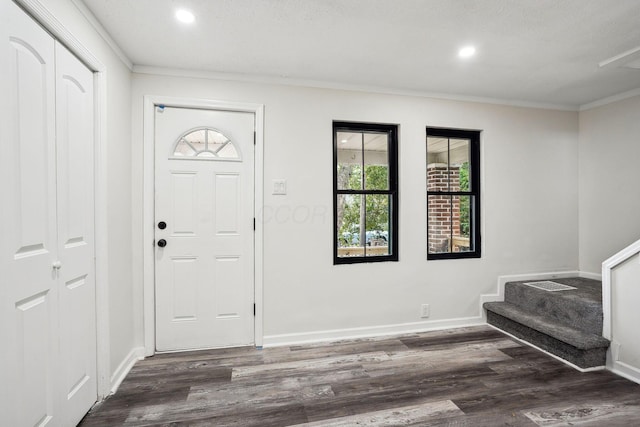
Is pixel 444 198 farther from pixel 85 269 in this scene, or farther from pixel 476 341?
pixel 85 269

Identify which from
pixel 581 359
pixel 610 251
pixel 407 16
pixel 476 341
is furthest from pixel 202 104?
pixel 610 251

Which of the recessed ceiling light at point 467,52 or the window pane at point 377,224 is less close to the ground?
the recessed ceiling light at point 467,52

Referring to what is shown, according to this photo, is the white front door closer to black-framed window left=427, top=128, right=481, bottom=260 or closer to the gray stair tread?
black-framed window left=427, top=128, right=481, bottom=260

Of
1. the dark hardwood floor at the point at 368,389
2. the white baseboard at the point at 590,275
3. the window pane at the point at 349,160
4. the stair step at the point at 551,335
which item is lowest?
the dark hardwood floor at the point at 368,389

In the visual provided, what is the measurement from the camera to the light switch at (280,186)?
2803 mm

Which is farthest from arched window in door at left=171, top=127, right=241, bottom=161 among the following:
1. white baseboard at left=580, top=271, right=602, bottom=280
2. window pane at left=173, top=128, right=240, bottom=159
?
white baseboard at left=580, top=271, right=602, bottom=280

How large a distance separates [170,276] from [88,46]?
173 cm

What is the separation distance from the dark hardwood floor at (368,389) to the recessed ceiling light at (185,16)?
2417mm

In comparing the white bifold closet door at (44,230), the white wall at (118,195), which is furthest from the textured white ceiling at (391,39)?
the white bifold closet door at (44,230)

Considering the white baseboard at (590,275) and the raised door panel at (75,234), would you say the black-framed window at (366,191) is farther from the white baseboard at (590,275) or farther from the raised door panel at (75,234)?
the white baseboard at (590,275)

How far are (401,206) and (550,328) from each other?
1610mm

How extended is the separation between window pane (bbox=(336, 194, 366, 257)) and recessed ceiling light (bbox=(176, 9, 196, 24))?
5.93ft

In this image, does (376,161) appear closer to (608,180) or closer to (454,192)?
(454,192)

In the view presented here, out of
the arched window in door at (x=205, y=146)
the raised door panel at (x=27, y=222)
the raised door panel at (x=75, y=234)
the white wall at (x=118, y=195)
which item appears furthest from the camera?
the arched window in door at (x=205, y=146)
